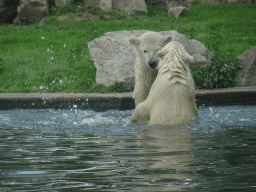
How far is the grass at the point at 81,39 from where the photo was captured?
926cm

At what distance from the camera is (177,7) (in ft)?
49.6

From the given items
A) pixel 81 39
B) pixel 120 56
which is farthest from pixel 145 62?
pixel 81 39

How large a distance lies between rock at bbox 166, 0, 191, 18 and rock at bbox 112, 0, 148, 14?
1062 mm

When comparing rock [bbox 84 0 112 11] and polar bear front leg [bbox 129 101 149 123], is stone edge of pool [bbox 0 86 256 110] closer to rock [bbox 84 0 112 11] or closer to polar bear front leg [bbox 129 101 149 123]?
polar bear front leg [bbox 129 101 149 123]

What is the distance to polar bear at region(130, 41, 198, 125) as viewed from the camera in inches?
173

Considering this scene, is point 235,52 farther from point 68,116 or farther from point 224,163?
point 224,163

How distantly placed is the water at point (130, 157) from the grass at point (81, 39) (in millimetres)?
4067

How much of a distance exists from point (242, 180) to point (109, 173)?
0.80 meters

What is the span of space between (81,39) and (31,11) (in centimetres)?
338

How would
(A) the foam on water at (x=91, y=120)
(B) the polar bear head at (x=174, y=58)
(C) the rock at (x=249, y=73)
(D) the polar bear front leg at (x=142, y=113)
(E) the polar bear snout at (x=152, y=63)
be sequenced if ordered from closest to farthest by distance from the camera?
(B) the polar bear head at (x=174, y=58) < (A) the foam on water at (x=91, y=120) < (D) the polar bear front leg at (x=142, y=113) < (E) the polar bear snout at (x=152, y=63) < (C) the rock at (x=249, y=73)

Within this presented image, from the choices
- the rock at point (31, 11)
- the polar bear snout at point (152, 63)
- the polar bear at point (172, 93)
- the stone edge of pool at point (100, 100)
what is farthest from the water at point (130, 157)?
the rock at point (31, 11)

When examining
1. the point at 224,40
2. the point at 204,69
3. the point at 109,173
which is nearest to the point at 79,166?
the point at 109,173

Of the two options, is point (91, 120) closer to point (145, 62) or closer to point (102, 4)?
point (145, 62)

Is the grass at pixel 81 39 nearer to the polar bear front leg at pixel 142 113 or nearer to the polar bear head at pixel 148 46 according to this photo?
the polar bear head at pixel 148 46
